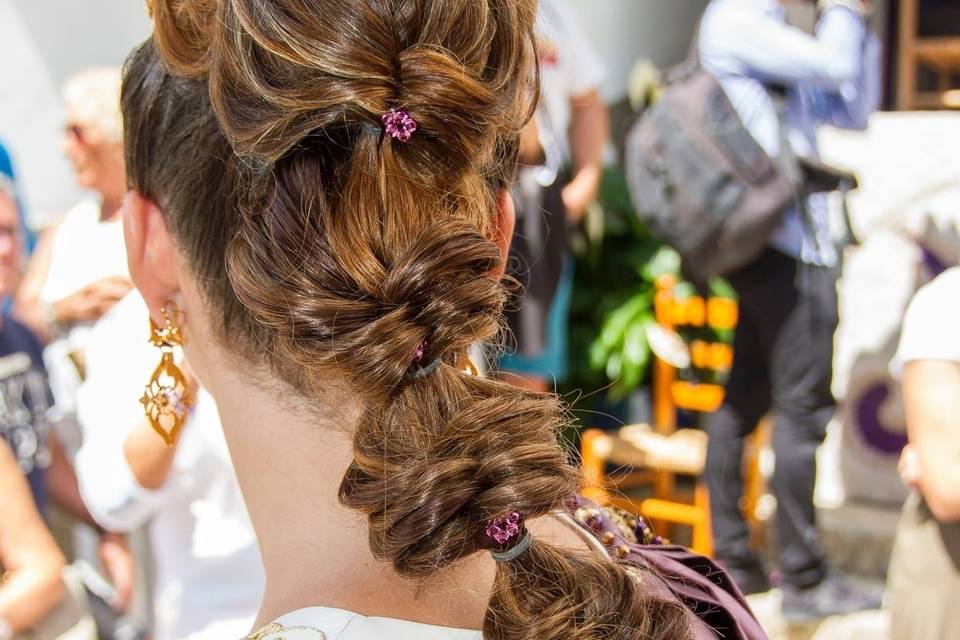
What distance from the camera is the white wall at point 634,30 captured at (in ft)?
13.5

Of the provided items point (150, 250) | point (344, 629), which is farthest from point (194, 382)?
point (344, 629)

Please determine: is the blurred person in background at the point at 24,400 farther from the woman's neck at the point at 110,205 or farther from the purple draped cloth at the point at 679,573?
the purple draped cloth at the point at 679,573

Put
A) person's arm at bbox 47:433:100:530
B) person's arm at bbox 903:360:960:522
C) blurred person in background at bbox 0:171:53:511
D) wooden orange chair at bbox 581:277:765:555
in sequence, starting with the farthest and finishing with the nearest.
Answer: wooden orange chair at bbox 581:277:765:555 → person's arm at bbox 47:433:100:530 → blurred person in background at bbox 0:171:53:511 → person's arm at bbox 903:360:960:522

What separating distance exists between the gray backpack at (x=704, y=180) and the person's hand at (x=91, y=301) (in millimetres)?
1212

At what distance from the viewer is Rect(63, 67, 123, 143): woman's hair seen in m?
2.31

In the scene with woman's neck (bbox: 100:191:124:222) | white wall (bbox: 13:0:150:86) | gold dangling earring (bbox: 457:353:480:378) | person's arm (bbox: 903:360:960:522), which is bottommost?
person's arm (bbox: 903:360:960:522)

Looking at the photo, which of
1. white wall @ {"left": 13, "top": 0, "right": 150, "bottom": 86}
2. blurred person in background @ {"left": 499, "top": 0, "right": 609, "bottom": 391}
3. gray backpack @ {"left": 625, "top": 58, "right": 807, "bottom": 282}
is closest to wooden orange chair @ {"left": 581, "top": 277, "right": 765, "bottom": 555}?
blurred person in background @ {"left": 499, "top": 0, "right": 609, "bottom": 391}

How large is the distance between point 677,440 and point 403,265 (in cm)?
240

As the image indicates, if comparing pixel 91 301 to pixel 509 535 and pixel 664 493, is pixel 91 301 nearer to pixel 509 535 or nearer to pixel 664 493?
pixel 509 535

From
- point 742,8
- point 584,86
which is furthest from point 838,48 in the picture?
point 584,86

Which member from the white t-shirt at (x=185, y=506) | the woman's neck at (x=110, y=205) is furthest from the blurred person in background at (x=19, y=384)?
the white t-shirt at (x=185, y=506)

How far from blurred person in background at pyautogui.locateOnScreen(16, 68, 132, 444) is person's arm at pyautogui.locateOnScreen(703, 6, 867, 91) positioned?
137cm

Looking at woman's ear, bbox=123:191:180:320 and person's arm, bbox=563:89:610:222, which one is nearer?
woman's ear, bbox=123:191:180:320

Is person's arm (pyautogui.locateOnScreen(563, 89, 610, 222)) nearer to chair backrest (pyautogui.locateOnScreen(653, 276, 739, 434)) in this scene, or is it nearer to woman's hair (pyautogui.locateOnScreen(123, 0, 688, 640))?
chair backrest (pyautogui.locateOnScreen(653, 276, 739, 434))
